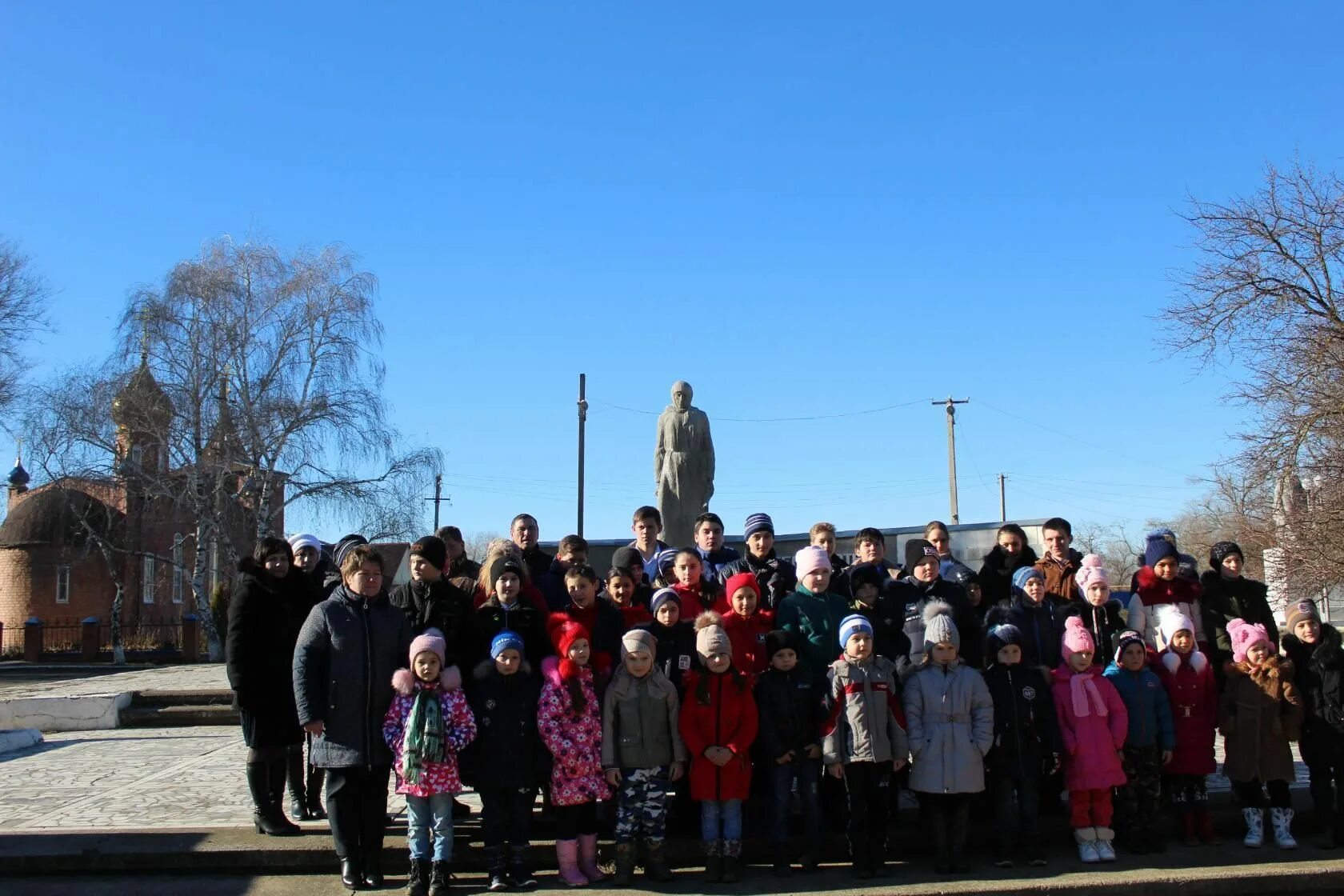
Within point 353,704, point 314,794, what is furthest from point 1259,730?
point 314,794

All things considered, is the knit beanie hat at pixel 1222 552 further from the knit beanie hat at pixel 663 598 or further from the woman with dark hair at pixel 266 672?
the woman with dark hair at pixel 266 672

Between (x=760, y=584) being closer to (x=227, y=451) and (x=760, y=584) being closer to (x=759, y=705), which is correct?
(x=759, y=705)

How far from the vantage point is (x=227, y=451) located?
101 feet

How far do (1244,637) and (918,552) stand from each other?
223 centimetres

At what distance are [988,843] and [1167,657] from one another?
1.60 meters

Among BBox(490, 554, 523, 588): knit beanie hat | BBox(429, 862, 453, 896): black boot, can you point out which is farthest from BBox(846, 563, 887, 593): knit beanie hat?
BBox(429, 862, 453, 896): black boot

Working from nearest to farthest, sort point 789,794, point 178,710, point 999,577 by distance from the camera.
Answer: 1. point 789,794
2. point 999,577
3. point 178,710

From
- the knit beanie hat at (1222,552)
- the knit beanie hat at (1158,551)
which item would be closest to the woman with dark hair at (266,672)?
the knit beanie hat at (1158,551)

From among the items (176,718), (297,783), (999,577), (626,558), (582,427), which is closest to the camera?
(626,558)

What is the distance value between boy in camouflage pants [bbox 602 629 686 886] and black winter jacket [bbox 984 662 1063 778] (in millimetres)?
1808

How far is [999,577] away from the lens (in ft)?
25.9

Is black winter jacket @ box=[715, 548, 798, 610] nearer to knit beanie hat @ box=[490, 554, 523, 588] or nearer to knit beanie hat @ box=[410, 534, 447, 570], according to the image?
knit beanie hat @ box=[490, 554, 523, 588]

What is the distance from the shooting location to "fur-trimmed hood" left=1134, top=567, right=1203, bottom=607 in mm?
7648

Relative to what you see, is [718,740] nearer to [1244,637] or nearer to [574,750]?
[574,750]
